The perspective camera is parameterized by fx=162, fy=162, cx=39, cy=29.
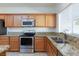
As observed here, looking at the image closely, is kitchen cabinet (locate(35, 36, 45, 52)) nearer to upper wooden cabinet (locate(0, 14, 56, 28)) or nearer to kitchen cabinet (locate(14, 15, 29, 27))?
upper wooden cabinet (locate(0, 14, 56, 28))

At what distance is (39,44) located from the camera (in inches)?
288

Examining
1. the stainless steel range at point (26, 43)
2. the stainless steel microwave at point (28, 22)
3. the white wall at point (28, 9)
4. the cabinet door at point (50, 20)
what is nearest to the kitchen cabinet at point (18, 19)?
the stainless steel microwave at point (28, 22)

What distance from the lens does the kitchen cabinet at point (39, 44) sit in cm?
726

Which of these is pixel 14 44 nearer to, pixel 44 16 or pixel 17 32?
pixel 17 32

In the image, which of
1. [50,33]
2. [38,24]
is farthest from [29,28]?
[50,33]

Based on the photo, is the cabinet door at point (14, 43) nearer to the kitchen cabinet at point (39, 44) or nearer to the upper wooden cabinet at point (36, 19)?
the upper wooden cabinet at point (36, 19)

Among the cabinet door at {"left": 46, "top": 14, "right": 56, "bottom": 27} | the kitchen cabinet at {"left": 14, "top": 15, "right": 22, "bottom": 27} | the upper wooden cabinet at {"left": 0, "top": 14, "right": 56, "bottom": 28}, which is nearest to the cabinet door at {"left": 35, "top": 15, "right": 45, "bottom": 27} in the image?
the upper wooden cabinet at {"left": 0, "top": 14, "right": 56, "bottom": 28}

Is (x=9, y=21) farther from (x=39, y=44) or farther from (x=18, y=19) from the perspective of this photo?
(x=39, y=44)

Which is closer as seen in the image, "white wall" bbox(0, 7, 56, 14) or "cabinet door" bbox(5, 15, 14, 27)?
"white wall" bbox(0, 7, 56, 14)

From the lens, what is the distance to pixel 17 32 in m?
7.86

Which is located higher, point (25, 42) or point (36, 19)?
point (36, 19)

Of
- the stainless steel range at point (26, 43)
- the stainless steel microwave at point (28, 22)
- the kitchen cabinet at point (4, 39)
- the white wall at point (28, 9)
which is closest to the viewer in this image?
the stainless steel range at point (26, 43)

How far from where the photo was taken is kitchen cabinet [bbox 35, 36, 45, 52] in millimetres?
7262

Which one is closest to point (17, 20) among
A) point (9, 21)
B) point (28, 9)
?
point (9, 21)
